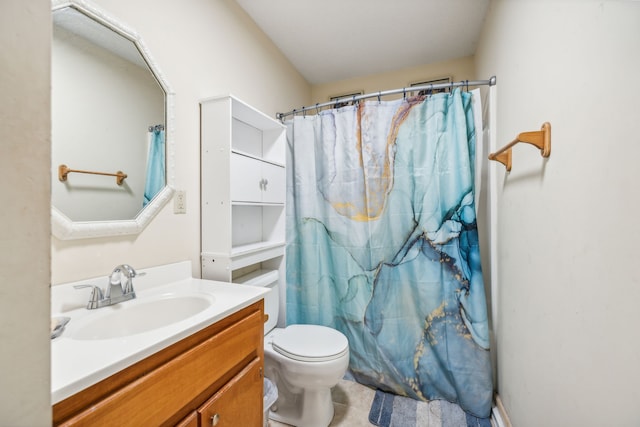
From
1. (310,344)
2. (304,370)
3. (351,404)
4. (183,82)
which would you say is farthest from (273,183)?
(351,404)

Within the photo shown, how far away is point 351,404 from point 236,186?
4.77 ft

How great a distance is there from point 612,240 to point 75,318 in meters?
1.52

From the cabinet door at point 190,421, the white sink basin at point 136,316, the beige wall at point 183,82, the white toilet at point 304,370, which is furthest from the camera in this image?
the white toilet at point 304,370

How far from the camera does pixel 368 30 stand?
194cm

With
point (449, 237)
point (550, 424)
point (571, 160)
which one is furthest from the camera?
point (449, 237)

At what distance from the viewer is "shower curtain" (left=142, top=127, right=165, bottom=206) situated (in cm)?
119

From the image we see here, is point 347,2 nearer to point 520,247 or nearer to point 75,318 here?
point 520,247

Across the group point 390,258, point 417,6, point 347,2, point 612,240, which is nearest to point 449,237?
point 390,258

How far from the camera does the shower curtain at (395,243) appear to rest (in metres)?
1.62

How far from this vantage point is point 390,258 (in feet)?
5.85

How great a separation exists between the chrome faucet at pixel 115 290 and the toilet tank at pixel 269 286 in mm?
621

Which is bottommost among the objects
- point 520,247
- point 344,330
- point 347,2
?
point 344,330

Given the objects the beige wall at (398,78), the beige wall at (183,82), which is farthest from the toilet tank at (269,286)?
the beige wall at (398,78)

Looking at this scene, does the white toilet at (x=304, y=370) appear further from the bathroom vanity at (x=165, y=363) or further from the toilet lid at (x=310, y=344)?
the bathroom vanity at (x=165, y=363)
